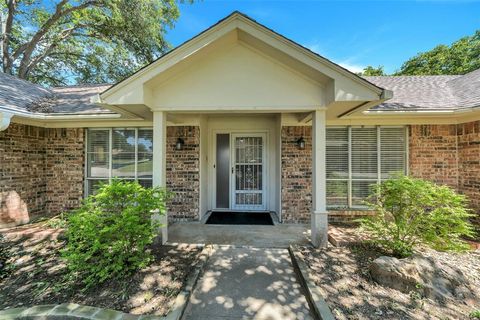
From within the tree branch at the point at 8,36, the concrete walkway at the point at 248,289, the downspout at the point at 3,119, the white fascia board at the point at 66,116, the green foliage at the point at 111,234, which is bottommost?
the concrete walkway at the point at 248,289

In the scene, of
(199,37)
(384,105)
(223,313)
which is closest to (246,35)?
(199,37)

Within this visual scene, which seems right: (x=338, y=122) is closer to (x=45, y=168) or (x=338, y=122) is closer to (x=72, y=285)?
(x=72, y=285)

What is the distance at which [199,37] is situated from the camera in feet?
13.7

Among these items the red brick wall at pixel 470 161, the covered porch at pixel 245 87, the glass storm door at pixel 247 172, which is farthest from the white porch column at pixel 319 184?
the red brick wall at pixel 470 161

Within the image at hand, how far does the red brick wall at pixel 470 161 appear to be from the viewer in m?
5.59

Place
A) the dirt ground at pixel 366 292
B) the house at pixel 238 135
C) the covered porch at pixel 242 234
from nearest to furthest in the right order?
the dirt ground at pixel 366 292 → the house at pixel 238 135 → the covered porch at pixel 242 234

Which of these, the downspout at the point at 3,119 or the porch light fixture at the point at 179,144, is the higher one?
the downspout at the point at 3,119

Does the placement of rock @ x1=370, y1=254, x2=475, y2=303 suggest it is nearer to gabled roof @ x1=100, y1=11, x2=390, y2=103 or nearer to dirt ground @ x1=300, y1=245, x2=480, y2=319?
dirt ground @ x1=300, y1=245, x2=480, y2=319

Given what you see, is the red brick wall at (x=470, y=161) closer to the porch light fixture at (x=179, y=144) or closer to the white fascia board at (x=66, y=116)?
the porch light fixture at (x=179, y=144)

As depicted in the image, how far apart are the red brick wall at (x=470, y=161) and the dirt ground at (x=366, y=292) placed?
2.10 meters

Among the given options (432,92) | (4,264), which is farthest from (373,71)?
(4,264)

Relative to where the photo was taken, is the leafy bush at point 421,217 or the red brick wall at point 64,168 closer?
the leafy bush at point 421,217

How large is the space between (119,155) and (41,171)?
2188mm

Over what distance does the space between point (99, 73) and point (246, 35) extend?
48.9 ft
